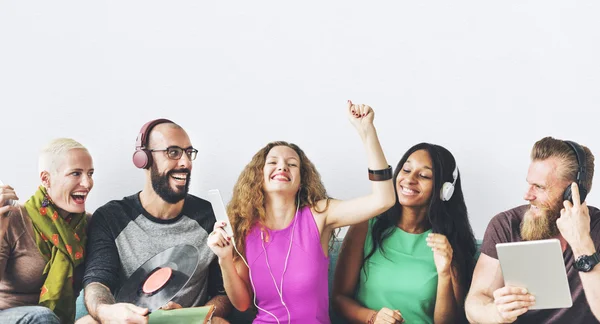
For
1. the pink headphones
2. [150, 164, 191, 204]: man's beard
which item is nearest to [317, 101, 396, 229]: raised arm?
[150, 164, 191, 204]: man's beard

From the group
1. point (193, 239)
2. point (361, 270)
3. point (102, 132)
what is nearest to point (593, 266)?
point (361, 270)

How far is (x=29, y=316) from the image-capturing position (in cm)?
296

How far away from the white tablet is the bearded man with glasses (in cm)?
124

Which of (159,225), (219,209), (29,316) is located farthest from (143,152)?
(29,316)

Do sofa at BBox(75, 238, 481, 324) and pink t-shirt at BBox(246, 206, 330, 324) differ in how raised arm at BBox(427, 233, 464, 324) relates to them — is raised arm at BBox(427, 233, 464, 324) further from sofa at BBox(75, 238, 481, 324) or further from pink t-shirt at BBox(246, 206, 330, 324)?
pink t-shirt at BBox(246, 206, 330, 324)

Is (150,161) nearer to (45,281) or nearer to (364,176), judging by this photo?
(45,281)

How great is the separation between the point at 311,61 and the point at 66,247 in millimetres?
1501

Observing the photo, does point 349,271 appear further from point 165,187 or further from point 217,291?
point 165,187

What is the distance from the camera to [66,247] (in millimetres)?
3152

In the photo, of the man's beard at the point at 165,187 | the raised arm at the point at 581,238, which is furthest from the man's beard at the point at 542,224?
the man's beard at the point at 165,187

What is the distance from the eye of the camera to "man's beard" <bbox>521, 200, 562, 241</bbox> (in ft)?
9.78

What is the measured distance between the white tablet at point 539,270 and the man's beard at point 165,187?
4.56ft

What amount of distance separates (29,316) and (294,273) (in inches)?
41.7

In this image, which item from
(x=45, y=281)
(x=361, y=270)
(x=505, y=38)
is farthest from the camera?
(x=505, y=38)
